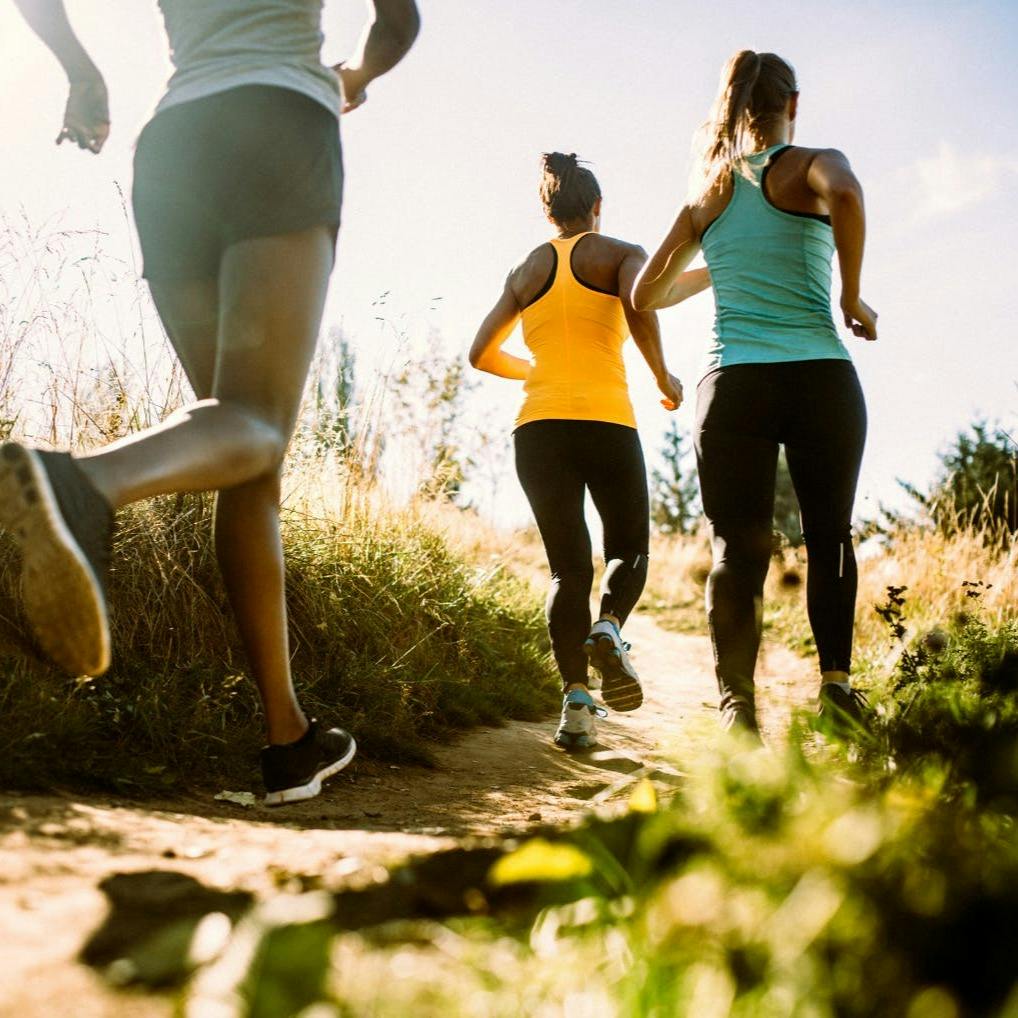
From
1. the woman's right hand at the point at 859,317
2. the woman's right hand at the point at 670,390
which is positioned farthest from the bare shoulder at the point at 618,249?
the woman's right hand at the point at 859,317

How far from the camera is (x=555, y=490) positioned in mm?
3637

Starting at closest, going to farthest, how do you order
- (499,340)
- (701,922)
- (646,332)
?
(701,922), (646,332), (499,340)

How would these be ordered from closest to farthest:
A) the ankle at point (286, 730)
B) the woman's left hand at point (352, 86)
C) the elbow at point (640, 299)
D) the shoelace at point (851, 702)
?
1. the ankle at point (286, 730)
2. the woman's left hand at point (352, 86)
3. the shoelace at point (851, 702)
4. the elbow at point (640, 299)

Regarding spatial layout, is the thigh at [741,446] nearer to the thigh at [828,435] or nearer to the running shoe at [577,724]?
the thigh at [828,435]

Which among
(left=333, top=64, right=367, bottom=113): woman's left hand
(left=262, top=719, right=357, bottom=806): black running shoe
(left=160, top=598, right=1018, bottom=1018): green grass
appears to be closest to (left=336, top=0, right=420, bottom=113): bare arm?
(left=333, top=64, right=367, bottom=113): woman's left hand

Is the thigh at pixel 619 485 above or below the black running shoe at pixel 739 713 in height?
above

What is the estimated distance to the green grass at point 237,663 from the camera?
2.26 meters

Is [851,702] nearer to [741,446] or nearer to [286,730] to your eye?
[741,446]

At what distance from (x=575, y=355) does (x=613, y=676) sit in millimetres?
1249

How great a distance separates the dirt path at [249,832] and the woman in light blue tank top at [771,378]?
660mm

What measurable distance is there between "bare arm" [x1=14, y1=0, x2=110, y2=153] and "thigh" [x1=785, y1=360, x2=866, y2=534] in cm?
199

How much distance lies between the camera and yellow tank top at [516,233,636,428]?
3.59 m

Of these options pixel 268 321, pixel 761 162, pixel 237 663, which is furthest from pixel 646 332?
pixel 268 321

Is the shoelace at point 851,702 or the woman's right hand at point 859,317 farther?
the woman's right hand at point 859,317
